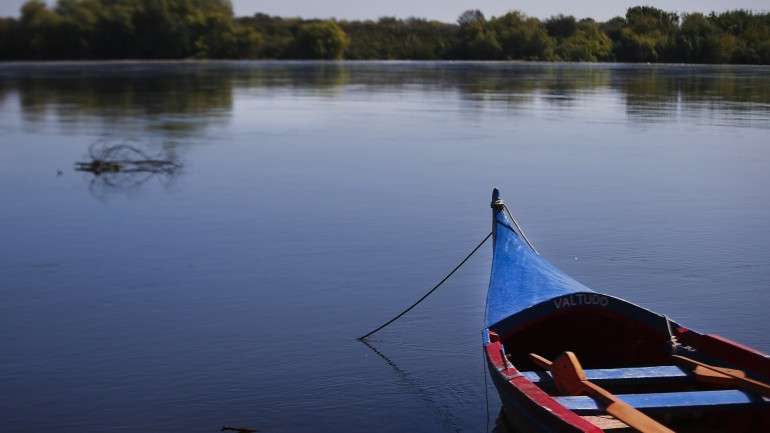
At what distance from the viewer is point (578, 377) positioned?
767cm

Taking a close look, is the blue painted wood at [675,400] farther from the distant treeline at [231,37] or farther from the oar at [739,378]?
the distant treeline at [231,37]

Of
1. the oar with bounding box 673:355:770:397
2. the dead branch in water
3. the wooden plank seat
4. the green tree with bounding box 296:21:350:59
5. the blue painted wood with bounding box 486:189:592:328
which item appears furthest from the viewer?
the green tree with bounding box 296:21:350:59

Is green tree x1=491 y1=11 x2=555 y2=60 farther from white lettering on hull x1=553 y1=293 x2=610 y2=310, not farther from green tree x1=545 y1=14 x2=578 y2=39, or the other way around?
white lettering on hull x1=553 y1=293 x2=610 y2=310

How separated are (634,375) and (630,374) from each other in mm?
32

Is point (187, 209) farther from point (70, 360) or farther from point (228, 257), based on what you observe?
point (70, 360)

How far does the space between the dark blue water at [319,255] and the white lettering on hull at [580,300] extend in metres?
1.27

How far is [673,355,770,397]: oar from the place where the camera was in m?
7.48

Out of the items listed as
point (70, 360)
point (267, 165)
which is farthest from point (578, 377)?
point (267, 165)

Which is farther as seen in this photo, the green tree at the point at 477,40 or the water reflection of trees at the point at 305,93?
the green tree at the point at 477,40

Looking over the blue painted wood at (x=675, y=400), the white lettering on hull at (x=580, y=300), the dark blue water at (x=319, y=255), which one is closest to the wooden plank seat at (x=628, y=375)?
the blue painted wood at (x=675, y=400)

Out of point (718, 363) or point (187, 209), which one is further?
point (187, 209)

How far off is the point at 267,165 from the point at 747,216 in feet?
38.1

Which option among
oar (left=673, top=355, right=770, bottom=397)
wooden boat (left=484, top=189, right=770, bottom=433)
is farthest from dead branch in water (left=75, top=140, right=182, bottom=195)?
oar (left=673, top=355, right=770, bottom=397)

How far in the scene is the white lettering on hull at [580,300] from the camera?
8.70 m
